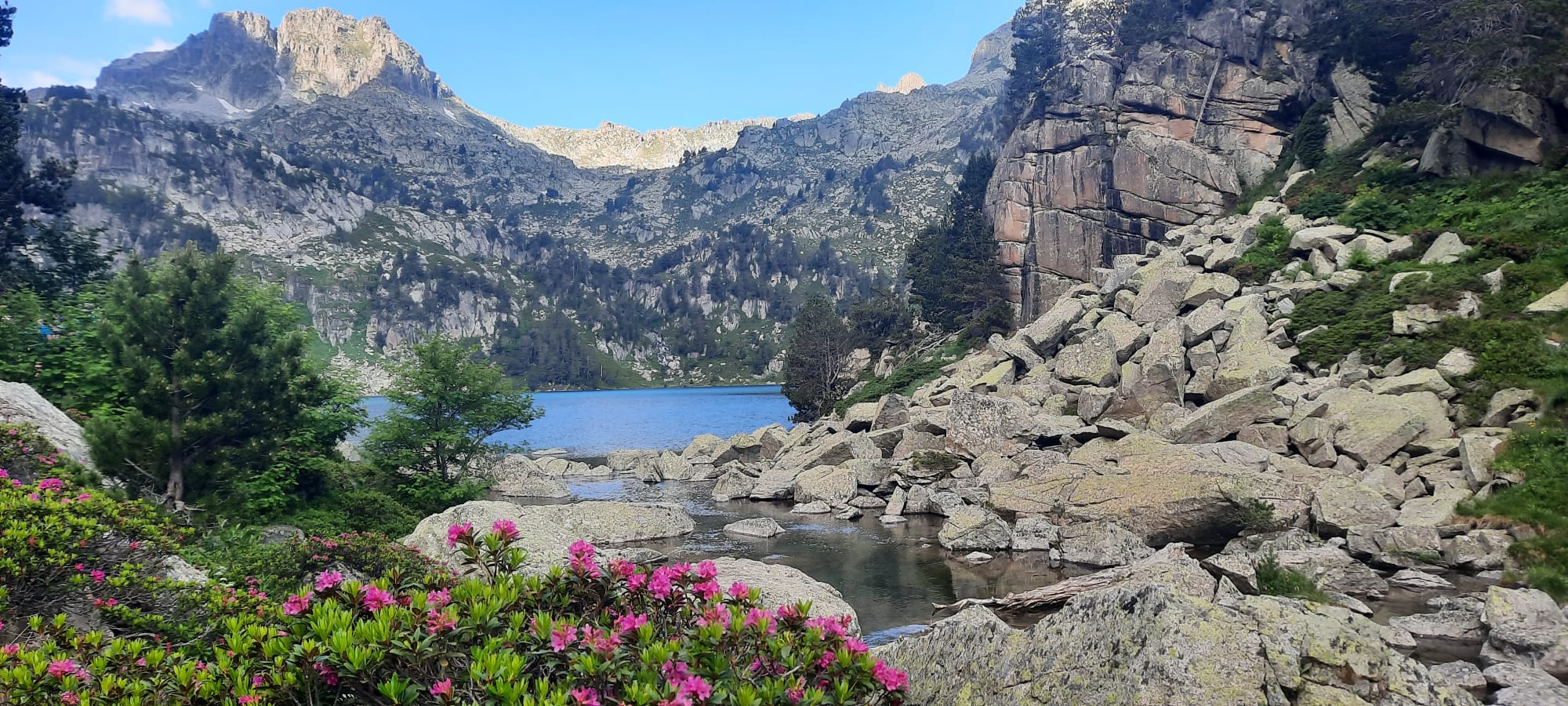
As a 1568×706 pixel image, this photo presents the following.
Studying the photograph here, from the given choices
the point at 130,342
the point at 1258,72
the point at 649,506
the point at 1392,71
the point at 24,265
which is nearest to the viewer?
the point at 130,342

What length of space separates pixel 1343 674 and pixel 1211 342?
92.6ft

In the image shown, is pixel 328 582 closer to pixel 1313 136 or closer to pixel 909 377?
pixel 909 377

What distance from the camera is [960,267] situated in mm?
71750

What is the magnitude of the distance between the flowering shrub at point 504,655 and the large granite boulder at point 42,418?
11.7 m

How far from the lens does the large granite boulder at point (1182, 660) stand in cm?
694

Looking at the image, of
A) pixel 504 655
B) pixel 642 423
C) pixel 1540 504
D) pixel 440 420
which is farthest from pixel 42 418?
pixel 642 423

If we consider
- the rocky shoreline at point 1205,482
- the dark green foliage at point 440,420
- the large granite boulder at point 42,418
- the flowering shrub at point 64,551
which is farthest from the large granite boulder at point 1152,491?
the large granite boulder at point 42,418

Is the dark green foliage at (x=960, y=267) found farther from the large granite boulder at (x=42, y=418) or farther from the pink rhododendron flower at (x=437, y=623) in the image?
the pink rhododendron flower at (x=437, y=623)

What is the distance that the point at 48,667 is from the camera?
15.8 feet

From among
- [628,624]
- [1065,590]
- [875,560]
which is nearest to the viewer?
[628,624]

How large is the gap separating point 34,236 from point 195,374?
26.2 m

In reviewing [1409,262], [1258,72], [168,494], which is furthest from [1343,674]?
[1258,72]

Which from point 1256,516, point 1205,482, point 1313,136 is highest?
point 1313,136

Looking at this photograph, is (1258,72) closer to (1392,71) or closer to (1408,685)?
(1392,71)
